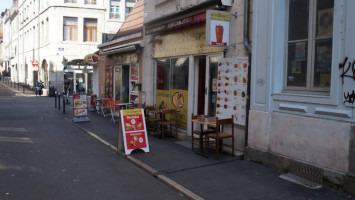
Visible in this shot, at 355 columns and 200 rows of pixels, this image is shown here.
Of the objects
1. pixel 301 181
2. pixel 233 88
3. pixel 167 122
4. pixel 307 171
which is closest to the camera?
pixel 301 181

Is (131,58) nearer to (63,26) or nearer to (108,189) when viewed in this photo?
(108,189)

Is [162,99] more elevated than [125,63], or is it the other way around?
[125,63]

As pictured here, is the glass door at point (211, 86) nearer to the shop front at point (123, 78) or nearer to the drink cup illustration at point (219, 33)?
the drink cup illustration at point (219, 33)

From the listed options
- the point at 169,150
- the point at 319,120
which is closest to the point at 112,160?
the point at 169,150

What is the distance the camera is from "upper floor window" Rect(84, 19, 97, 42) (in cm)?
3284

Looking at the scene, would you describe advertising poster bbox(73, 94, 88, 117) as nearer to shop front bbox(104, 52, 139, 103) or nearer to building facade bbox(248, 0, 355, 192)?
shop front bbox(104, 52, 139, 103)

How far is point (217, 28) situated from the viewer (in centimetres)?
769

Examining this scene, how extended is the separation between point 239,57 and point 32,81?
39219 mm

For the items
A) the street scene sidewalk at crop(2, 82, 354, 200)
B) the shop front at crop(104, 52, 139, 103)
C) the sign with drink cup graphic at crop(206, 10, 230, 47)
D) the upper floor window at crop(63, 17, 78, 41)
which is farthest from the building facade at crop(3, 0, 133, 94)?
the sign with drink cup graphic at crop(206, 10, 230, 47)

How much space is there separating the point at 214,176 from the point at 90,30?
29489 mm

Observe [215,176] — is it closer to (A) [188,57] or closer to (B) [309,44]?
(B) [309,44]

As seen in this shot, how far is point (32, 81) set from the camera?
137 feet

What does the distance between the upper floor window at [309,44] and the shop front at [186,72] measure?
6.95 ft

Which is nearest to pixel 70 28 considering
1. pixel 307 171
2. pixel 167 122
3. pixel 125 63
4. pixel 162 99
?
pixel 125 63
